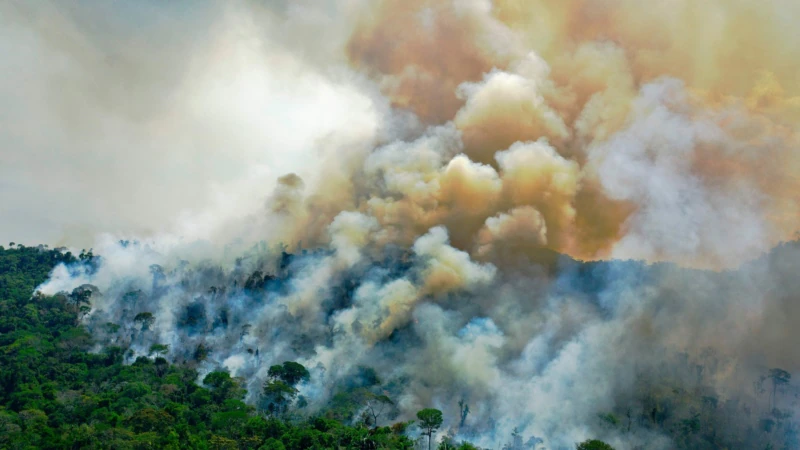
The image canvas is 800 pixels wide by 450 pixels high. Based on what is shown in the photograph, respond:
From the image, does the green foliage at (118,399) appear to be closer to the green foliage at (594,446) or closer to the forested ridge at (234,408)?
the forested ridge at (234,408)

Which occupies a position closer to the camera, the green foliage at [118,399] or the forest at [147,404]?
the green foliage at [118,399]

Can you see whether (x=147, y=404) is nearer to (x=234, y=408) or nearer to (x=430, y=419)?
(x=234, y=408)

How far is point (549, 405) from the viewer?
78.4 m

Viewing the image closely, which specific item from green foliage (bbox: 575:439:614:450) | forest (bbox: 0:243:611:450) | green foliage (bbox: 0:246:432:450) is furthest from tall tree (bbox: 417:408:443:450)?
green foliage (bbox: 575:439:614:450)

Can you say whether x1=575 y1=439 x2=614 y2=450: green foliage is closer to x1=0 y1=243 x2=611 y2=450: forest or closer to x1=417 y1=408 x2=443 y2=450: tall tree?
x1=0 y1=243 x2=611 y2=450: forest

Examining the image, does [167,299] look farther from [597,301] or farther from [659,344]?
[659,344]

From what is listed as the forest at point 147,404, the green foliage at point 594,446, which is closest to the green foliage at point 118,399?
the forest at point 147,404

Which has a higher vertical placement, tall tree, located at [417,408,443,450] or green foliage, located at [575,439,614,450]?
tall tree, located at [417,408,443,450]

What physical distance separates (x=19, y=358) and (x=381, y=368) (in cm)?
4952

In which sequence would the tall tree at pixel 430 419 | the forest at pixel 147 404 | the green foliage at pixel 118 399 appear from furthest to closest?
the tall tree at pixel 430 419, the forest at pixel 147 404, the green foliage at pixel 118 399

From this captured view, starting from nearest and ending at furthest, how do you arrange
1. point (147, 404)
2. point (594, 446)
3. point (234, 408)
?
point (594, 446) < point (147, 404) < point (234, 408)

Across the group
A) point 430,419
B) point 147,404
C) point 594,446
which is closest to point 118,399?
point 147,404

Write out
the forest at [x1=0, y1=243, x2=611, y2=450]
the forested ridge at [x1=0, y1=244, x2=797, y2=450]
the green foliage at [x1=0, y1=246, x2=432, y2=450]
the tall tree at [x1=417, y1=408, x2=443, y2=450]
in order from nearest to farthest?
the green foliage at [x1=0, y1=246, x2=432, y2=450], the forest at [x1=0, y1=243, x2=611, y2=450], the forested ridge at [x1=0, y1=244, x2=797, y2=450], the tall tree at [x1=417, y1=408, x2=443, y2=450]

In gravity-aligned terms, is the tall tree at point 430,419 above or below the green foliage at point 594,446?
above
